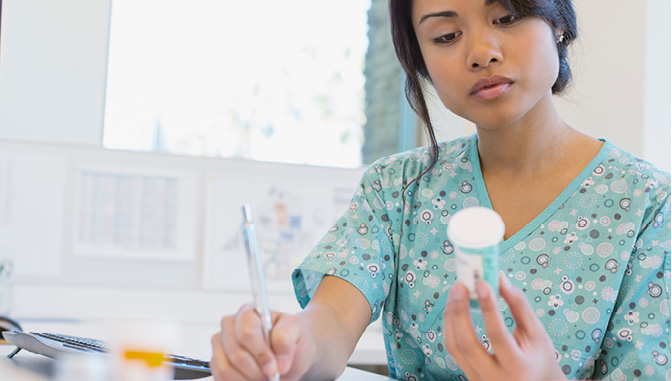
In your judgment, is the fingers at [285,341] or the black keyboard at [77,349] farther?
the black keyboard at [77,349]

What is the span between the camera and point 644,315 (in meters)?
0.87

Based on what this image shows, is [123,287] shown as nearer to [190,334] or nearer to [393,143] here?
[190,334]

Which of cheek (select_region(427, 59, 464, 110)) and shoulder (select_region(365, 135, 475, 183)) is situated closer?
cheek (select_region(427, 59, 464, 110))

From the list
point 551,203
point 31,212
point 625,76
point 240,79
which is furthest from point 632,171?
point 240,79

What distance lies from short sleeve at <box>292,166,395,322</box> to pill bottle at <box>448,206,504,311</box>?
0.41 metres

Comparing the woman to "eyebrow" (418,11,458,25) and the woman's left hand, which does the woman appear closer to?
"eyebrow" (418,11,458,25)

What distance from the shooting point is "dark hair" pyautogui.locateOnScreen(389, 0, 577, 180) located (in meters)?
0.93

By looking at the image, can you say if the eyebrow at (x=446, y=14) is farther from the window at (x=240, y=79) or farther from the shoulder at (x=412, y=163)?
the window at (x=240, y=79)

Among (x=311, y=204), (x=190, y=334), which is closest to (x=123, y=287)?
(x=190, y=334)

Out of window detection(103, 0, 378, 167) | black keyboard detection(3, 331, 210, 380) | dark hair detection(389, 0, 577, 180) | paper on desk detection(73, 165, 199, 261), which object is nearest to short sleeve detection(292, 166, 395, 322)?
dark hair detection(389, 0, 577, 180)

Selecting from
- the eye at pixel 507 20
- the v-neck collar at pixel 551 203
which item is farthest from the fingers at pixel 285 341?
the eye at pixel 507 20

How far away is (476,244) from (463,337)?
0.10 meters

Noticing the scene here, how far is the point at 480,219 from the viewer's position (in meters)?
0.54

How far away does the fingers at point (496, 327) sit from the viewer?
540 mm
